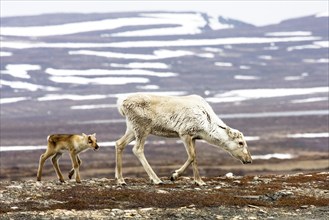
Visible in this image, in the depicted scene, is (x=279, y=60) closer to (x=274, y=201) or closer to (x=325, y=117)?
(x=325, y=117)

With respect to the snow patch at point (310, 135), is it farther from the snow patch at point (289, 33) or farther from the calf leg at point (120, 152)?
the snow patch at point (289, 33)

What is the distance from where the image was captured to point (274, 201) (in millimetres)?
18500

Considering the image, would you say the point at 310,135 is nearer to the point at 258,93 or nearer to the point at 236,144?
the point at 236,144

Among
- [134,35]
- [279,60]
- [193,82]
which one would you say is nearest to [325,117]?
[193,82]

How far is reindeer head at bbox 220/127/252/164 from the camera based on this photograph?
70.0ft

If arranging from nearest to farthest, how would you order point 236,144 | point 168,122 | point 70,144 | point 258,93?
point 70,144 < point 168,122 < point 236,144 < point 258,93

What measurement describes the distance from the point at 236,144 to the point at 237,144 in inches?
0.9

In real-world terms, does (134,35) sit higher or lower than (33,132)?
higher

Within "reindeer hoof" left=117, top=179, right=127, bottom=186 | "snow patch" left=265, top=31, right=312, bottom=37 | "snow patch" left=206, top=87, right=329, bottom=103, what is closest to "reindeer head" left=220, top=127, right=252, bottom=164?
"reindeer hoof" left=117, top=179, right=127, bottom=186

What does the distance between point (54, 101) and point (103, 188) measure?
93.4m

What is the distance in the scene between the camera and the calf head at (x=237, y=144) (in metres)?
21.3

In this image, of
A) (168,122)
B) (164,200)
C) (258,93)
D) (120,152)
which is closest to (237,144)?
(168,122)

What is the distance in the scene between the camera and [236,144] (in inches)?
842

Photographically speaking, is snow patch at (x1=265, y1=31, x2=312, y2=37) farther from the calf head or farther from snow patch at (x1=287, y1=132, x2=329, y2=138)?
the calf head
